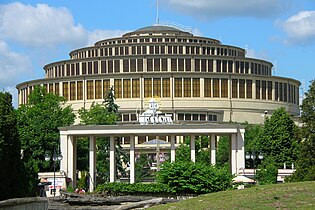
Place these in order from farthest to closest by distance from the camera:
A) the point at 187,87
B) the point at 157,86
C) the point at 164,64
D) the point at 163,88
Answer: the point at 164,64, the point at 187,87, the point at 163,88, the point at 157,86

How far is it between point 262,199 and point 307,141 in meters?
31.5

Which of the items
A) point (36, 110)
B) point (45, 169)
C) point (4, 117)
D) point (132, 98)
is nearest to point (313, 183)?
point (4, 117)

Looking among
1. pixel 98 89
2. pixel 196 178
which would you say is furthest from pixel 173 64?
pixel 196 178

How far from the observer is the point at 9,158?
41.5 meters

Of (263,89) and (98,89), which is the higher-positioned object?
(263,89)

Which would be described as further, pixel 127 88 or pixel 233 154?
pixel 127 88

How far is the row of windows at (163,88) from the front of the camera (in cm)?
12594

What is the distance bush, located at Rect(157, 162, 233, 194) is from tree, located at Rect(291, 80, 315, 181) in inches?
299

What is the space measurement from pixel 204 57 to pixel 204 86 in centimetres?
574

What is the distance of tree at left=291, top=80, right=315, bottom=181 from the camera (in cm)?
5563

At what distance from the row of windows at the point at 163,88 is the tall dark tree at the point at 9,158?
3266 inches

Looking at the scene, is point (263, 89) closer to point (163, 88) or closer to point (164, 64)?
point (164, 64)

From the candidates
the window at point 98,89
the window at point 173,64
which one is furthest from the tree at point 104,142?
the window at point 173,64

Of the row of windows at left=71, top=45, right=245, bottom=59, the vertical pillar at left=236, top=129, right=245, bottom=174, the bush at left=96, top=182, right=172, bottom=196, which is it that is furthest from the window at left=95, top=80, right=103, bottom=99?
the bush at left=96, top=182, right=172, bottom=196
